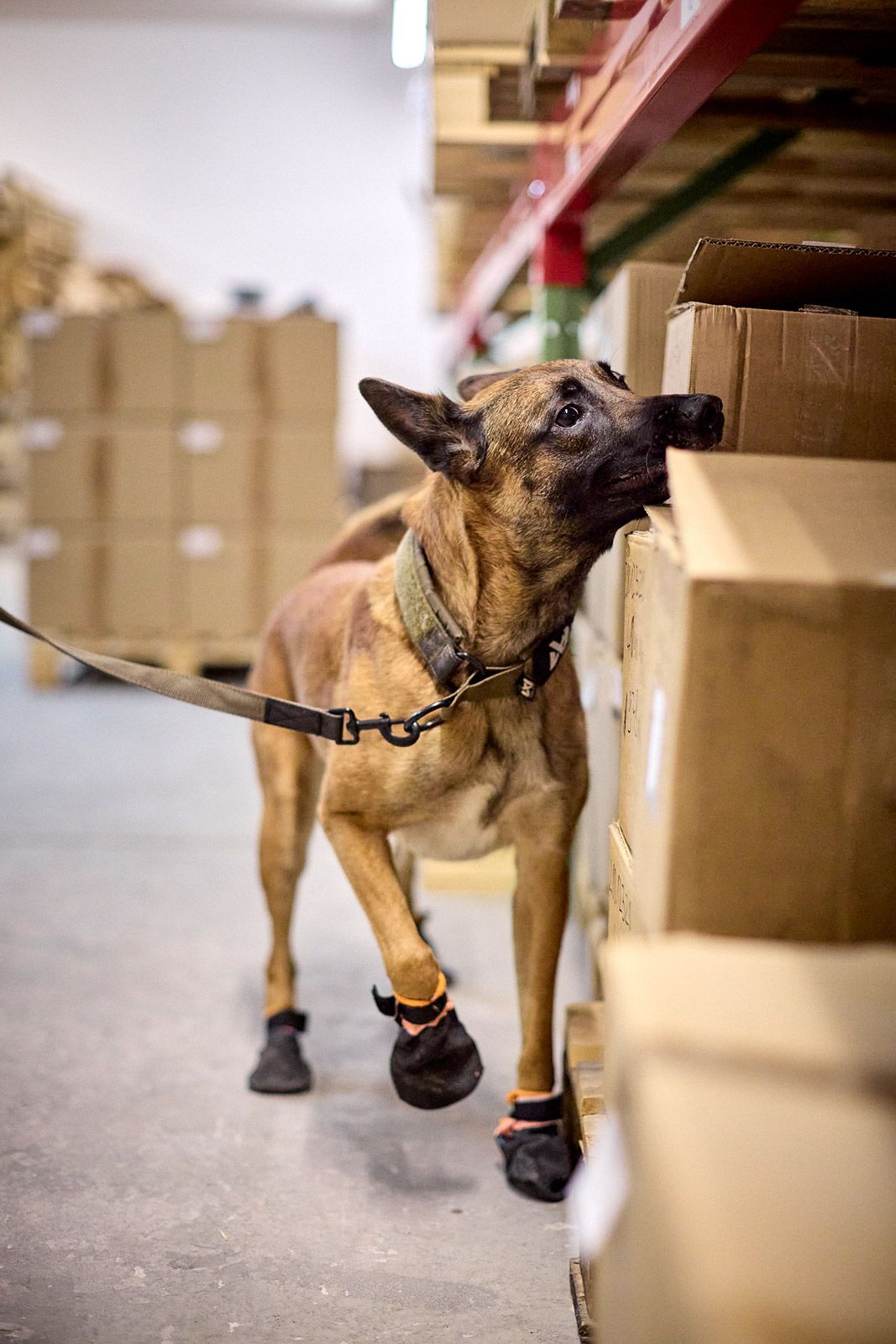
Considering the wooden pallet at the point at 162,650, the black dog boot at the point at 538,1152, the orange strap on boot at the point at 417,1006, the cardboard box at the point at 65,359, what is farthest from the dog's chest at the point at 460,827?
the cardboard box at the point at 65,359

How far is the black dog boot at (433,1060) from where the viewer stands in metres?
2.05

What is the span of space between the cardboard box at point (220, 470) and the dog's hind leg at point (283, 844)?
4.66m

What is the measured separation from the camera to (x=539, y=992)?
7.50ft

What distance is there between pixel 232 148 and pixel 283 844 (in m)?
12.2

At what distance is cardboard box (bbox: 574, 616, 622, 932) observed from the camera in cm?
283

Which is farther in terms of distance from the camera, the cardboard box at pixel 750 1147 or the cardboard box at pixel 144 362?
the cardboard box at pixel 144 362

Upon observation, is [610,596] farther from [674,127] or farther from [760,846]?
[760,846]

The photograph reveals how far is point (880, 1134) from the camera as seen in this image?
3.10ft

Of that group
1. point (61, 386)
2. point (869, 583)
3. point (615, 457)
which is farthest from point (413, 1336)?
point (61, 386)

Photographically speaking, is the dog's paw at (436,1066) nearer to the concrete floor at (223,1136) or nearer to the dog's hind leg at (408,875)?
the concrete floor at (223,1136)

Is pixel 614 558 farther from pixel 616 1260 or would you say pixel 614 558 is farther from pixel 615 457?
pixel 616 1260

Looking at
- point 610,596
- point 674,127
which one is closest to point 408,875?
point 610,596

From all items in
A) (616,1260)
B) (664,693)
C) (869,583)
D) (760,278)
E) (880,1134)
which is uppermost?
(760,278)

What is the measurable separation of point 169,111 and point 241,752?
32.7 feet
